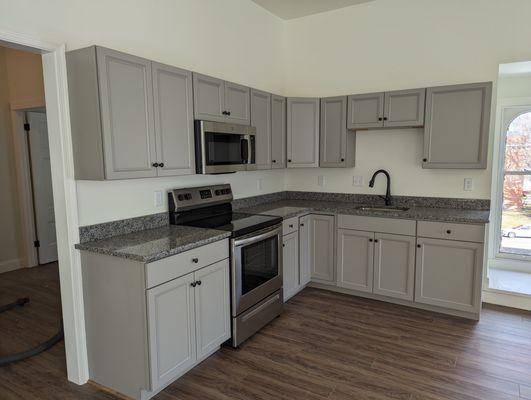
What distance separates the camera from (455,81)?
363cm

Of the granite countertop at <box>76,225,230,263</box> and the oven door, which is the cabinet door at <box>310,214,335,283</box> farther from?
the granite countertop at <box>76,225,230,263</box>

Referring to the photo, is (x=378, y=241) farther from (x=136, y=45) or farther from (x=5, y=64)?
(x=5, y=64)

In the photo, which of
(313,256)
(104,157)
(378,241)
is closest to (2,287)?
(104,157)

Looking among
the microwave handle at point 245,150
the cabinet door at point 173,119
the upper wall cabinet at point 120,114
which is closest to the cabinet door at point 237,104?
the microwave handle at point 245,150

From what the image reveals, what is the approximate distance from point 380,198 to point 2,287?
4465 mm

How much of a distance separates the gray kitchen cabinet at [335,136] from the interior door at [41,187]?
376 cm

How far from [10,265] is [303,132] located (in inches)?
166

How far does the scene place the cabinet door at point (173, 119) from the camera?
98.9 inches

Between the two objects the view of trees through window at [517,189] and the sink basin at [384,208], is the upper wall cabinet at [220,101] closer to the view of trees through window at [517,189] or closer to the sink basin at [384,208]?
the sink basin at [384,208]

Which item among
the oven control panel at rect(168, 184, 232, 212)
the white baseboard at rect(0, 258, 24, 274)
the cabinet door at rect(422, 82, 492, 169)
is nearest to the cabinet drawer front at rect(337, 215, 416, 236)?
the cabinet door at rect(422, 82, 492, 169)

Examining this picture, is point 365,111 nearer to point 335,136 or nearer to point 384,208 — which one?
point 335,136

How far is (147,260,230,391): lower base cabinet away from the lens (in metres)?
2.17

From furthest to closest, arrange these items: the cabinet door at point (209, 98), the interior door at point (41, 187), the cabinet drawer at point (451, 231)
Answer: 1. the interior door at point (41, 187)
2. the cabinet drawer at point (451, 231)
3. the cabinet door at point (209, 98)

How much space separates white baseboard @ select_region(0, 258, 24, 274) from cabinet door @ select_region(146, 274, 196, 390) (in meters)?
3.73
